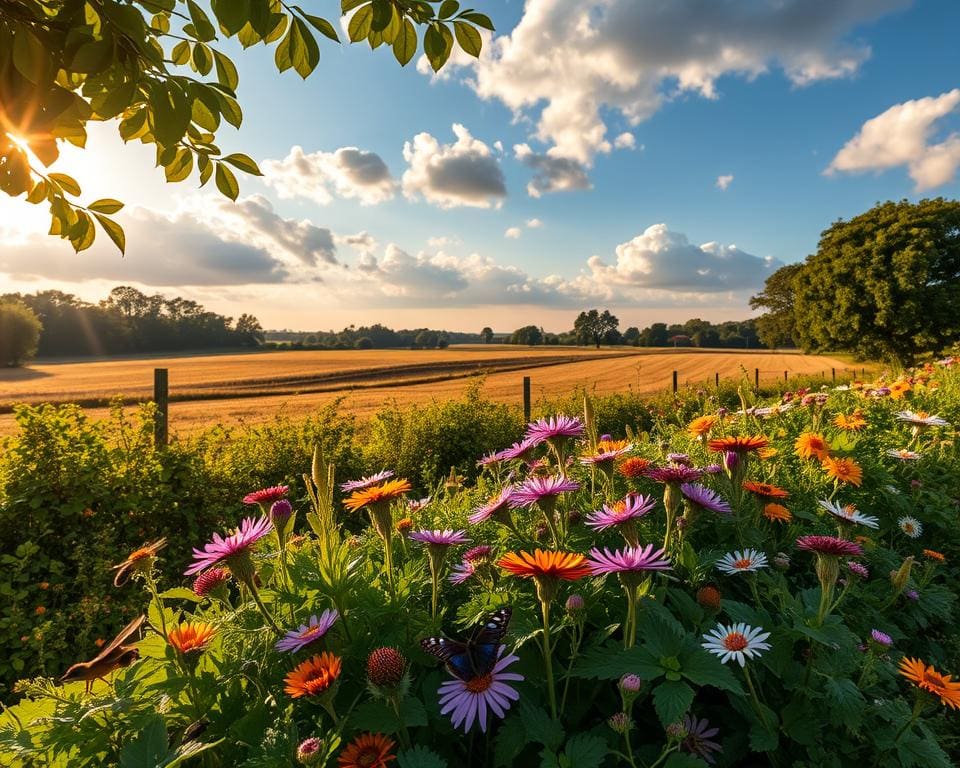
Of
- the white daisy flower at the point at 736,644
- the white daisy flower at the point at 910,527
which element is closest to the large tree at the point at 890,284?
the white daisy flower at the point at 910,527

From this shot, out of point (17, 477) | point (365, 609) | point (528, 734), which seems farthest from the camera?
point (17, 477)

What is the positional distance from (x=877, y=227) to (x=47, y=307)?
74.7 metres

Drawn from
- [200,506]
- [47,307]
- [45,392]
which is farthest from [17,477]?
[47,307]

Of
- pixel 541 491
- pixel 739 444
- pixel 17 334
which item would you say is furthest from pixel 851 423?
pixel 17 334

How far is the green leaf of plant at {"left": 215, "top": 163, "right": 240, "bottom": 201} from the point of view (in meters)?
1.90

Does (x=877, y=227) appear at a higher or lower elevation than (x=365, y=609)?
higher

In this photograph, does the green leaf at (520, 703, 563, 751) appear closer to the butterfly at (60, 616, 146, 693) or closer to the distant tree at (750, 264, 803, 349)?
the butterfly at (60, 616, 146, 693)

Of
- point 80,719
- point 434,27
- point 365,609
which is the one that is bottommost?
point 80,719

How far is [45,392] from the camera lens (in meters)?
25.9

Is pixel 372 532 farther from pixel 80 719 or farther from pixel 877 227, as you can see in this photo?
pixel 877 227

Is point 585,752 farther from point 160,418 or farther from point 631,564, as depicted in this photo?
point 160,418

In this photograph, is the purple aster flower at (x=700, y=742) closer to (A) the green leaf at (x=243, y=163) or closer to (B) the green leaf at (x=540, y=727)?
(B) the green leaf at (x=540, y=727)

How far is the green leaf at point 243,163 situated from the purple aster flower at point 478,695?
165 cm

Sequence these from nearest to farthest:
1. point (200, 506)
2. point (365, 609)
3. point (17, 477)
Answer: point (365, 609), point (17, 477), point (200, 506)
